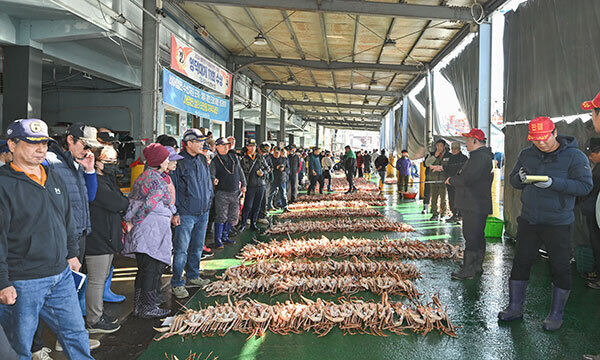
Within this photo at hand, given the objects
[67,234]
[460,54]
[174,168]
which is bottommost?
[67,234]

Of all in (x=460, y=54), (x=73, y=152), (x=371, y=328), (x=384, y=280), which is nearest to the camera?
(x=73, y=152)

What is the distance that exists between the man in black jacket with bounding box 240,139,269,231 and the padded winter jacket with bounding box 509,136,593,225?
587 centimetres

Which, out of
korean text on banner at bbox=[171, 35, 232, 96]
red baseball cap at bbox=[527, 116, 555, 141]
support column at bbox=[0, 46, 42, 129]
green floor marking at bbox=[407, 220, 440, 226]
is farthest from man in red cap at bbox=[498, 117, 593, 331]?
support column at bbox=[0, 46, 42, 129]

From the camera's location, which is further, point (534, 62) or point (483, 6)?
point (483, 6)

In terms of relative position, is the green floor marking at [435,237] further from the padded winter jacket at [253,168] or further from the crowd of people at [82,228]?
the crowd of people at [82,228]

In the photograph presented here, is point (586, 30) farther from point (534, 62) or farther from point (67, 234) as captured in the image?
point (67, 234)

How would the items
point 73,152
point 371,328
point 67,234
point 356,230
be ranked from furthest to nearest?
point 356,230 < point 371,328 < point 73,152 < point 67,234

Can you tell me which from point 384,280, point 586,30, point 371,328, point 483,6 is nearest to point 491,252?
point 384,280

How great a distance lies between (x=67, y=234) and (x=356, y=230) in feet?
22.1

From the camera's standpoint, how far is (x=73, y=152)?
140 inches

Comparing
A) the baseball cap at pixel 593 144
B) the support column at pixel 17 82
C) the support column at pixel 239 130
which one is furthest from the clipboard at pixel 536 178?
the support column at pixel 239 130

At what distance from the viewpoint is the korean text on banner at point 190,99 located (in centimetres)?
898

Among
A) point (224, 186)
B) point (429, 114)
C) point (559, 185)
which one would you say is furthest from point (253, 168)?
point (429, 114)

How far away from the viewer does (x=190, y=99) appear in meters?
10.2
